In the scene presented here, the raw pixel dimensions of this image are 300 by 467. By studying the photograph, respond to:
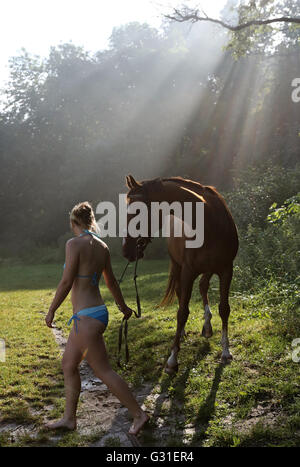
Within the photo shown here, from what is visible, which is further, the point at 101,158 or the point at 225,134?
the point at 101,158

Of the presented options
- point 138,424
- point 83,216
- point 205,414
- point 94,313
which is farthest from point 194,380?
point 83,216

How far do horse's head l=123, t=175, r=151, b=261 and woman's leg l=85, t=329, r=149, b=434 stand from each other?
131 centimetres

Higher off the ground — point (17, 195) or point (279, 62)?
point (279, 62)

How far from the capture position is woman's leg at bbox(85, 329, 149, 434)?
321cm

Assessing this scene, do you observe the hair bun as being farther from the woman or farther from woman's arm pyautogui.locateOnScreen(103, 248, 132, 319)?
woman's arm pyautogui.locateOnScreen(103, 248, 132, 319)

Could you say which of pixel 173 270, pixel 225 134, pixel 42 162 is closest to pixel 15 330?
pixel 173 270

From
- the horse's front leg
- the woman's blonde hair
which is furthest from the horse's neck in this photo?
the woman's blonde hair

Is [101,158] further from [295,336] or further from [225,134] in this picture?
[295,336]

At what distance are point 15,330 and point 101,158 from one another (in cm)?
1869

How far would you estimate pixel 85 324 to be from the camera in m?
3.21

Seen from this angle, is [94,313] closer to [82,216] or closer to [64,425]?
[82,216]

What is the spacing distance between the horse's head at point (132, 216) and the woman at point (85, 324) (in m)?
0.97

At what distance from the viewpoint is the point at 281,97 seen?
67.1 ft

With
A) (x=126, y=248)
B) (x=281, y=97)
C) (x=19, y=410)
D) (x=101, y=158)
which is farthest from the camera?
(x=101, y=158)
